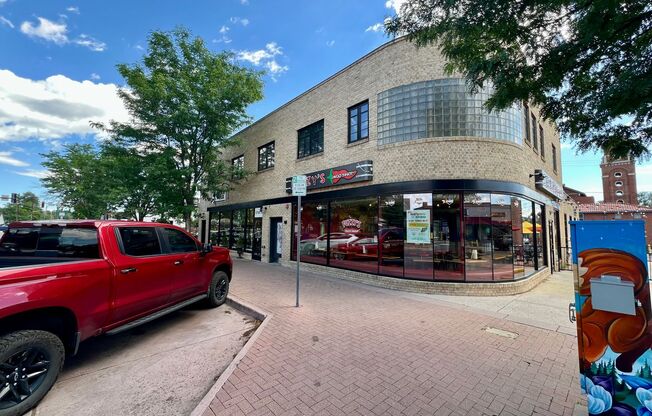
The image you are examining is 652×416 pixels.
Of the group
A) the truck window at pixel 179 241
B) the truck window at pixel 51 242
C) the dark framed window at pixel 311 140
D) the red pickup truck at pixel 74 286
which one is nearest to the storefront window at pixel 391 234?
the dark framed window at pixel 311 140

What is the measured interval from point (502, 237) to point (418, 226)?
7.97 ft

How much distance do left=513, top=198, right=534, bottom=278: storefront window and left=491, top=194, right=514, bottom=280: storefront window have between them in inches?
19.3

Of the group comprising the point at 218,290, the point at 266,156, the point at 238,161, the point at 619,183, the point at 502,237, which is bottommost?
the point at 218,290

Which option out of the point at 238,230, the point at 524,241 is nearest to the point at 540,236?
the point at 524,241

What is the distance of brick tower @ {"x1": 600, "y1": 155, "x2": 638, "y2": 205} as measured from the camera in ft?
189

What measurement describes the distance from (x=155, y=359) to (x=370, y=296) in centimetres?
519

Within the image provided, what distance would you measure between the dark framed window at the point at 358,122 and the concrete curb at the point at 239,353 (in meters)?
7.01

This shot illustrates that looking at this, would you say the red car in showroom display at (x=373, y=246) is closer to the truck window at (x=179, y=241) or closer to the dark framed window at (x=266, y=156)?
the truck window at (x=179, y=241)

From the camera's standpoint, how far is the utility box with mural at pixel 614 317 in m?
2.38

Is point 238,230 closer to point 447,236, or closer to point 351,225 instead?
point 351,225

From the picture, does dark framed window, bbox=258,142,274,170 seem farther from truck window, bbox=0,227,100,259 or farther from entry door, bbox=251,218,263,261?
truck window, bbox=0,227,100,259

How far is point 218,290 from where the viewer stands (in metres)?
6.72

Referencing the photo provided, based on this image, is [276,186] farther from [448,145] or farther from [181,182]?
[448,145]

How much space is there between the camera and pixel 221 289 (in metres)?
6.84
